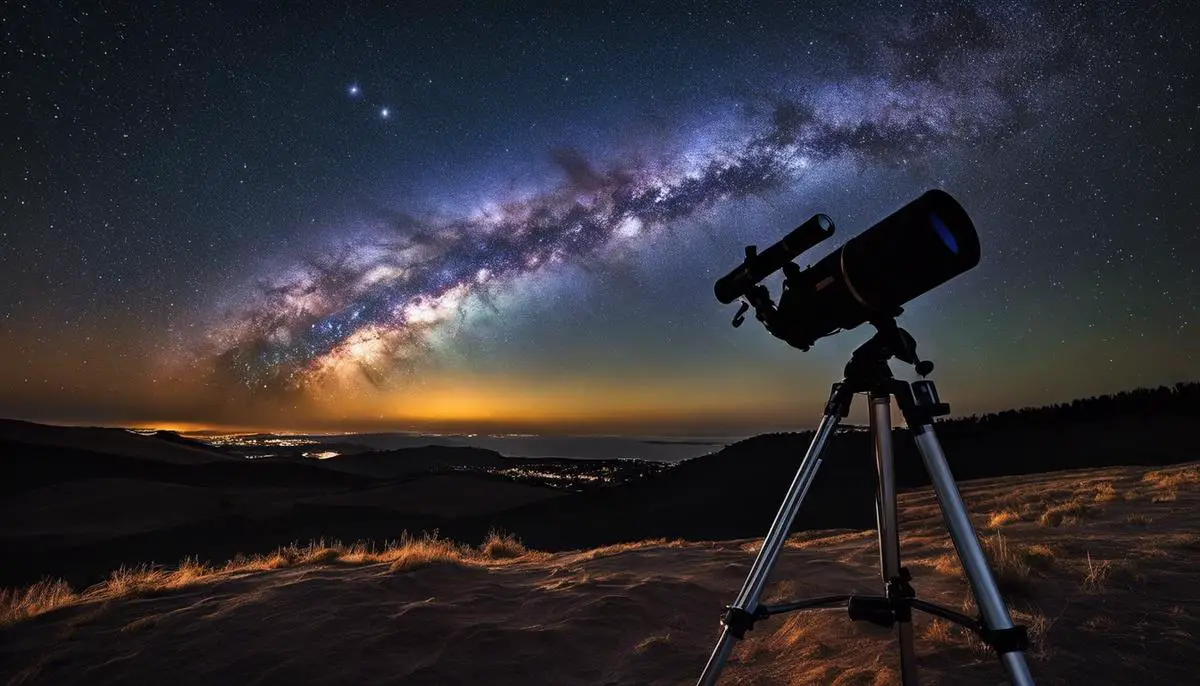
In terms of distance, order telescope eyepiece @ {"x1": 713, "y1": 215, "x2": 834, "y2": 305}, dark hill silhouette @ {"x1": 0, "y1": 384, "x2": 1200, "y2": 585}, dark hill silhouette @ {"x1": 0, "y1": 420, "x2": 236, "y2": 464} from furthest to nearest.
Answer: dark hill silhouette @ {"x1": 0, "y1": 420, "x2": 236, "y2": 464}
dark hill silhouette @ {"x1": 0, "y1": 384, "x2": 1200, "y2": 585}
telescope eyepiece @ {"x1": 713, "y1": 215, "x2": 834, "y2": 305}

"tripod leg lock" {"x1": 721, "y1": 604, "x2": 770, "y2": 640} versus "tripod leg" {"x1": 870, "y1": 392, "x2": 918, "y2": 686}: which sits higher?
"tripod leg" {"x1": 870, "y1": 392, "x2": 918, "y2": 686}

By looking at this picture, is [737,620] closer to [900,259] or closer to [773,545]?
[773,545]

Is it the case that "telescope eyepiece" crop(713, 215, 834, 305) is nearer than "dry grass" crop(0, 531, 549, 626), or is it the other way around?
"telescope eyepiece" crop(713, 215, 834, 305)

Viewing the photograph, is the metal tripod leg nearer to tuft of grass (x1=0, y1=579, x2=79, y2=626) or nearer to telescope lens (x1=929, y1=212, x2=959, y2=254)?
telescope lens (x1=929, y1=212, x2=959, y2=254)

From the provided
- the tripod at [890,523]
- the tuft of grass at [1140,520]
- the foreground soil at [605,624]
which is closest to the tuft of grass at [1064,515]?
the tuft of grass at [1140,520]

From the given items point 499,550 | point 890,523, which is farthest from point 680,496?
point 890,523

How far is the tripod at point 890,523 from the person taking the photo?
1.80 metres

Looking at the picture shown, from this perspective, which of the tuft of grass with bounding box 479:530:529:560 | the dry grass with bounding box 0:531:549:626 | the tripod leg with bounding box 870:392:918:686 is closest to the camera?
the tripod leg with bounding box 870:392:918:686

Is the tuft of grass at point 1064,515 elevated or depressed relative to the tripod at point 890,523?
depressed

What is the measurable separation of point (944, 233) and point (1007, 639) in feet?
4.23

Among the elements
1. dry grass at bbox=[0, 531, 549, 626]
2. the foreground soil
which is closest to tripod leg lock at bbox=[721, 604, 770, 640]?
the foreground soil

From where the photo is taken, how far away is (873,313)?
221 centimetres

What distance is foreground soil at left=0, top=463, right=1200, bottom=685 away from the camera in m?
3.49

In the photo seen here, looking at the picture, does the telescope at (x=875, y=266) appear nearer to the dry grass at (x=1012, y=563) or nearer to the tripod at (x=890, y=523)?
the tripod at (x=890, y=523)
